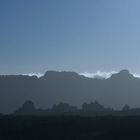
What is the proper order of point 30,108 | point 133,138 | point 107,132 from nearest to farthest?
1. point 133,138
2. point 107,132
3. point 30,108

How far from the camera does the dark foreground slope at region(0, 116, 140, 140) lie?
2006 inches

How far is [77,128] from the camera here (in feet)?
193

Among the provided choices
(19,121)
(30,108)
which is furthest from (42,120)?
(30,108)

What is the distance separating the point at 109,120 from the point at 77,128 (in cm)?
402

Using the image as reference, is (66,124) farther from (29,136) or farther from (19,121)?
(19,121)

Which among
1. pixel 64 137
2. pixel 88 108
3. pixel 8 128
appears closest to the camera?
pixel 64 137

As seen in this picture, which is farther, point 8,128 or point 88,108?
point 88,108

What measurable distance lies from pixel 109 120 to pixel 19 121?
16466mm

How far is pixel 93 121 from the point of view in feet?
200

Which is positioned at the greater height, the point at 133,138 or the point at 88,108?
the point at 88,108

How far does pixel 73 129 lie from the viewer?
58406mm

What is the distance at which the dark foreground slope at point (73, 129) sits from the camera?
5096 cm

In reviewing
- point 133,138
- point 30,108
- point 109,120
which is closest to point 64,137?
point 109,120

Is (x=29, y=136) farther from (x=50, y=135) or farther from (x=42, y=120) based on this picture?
(x=42, y=120)
